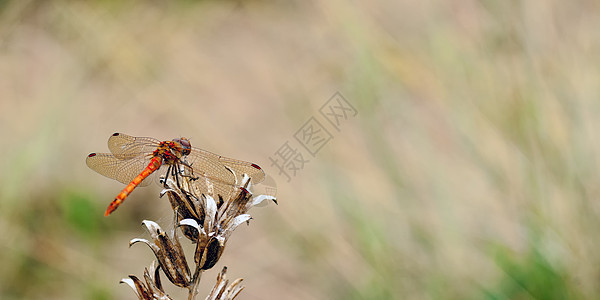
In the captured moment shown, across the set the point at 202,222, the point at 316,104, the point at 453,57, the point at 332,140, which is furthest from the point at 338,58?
the point at 202,222

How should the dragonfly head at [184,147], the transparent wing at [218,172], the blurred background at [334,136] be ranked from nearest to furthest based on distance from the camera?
the transparent wing at [218,172] → the dragonfly head at [184,147] → the blurred background at [334,136]

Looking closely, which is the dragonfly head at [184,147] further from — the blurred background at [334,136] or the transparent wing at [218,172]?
the blurred background at [334,136]

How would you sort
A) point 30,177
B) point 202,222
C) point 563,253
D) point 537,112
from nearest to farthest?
point 202,222
point 563,253
point 537,112
point 30,177

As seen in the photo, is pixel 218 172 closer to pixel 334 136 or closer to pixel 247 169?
pixel 247 169

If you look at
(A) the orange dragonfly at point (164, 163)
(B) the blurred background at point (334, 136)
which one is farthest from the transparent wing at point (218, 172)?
(B) the blurred background at point (334, 136)

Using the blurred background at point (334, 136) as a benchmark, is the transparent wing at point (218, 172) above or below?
below

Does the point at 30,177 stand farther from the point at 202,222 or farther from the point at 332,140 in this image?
the point at 202,222
